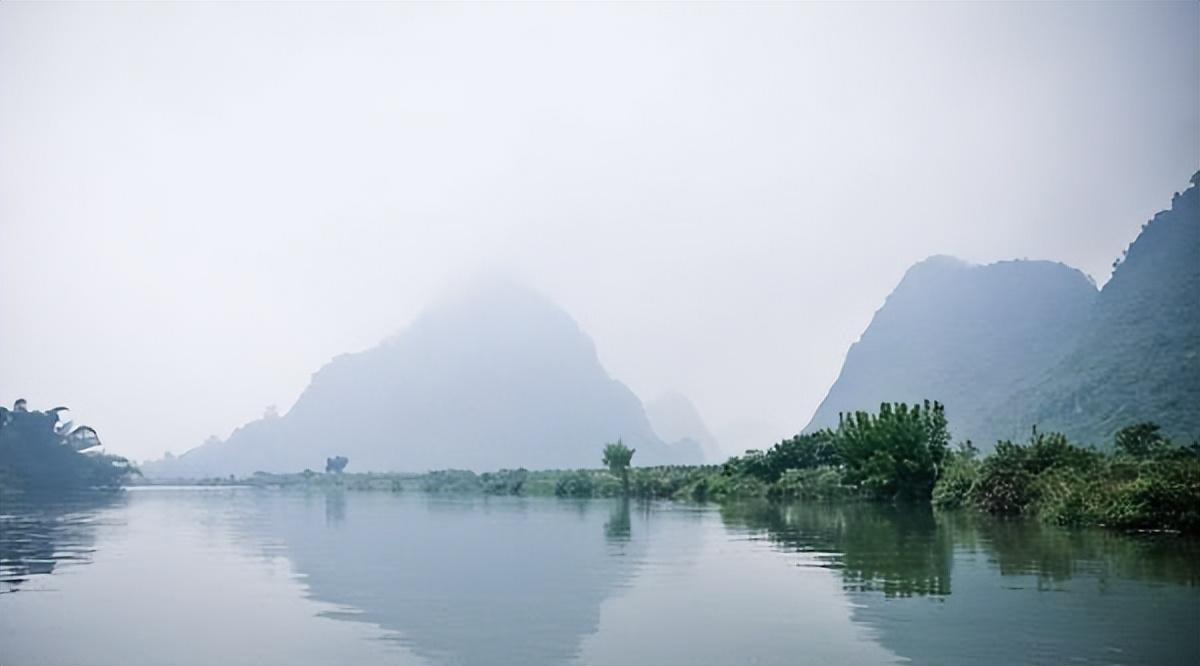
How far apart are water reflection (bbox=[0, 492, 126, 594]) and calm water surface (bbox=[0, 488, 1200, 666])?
6.7 inches

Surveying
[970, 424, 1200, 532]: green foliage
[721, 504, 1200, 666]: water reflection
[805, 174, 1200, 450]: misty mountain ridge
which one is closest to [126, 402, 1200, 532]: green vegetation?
[970, 424, 1200, 532]: green foliage

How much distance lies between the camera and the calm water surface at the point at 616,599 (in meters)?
12.4

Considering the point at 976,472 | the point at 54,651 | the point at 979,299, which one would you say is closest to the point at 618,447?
the point at 976,472

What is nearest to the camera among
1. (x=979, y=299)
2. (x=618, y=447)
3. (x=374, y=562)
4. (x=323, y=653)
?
(x=323, y=653)

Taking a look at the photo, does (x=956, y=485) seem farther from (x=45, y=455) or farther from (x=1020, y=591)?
(x=45, y=455)

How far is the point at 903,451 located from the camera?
48812mm

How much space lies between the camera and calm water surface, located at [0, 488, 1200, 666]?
1239 centimetres

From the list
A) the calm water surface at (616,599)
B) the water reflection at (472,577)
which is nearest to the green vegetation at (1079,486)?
the calm water surface at (616,599)

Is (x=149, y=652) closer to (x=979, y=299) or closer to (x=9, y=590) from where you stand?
(x=9, y=590)

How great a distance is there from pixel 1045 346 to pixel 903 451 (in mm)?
109102

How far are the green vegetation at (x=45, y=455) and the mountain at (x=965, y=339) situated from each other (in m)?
99.1

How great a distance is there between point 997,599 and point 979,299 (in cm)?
17055

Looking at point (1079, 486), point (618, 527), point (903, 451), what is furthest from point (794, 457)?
point (1079, 486)

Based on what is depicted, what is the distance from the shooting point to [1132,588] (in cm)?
1644
